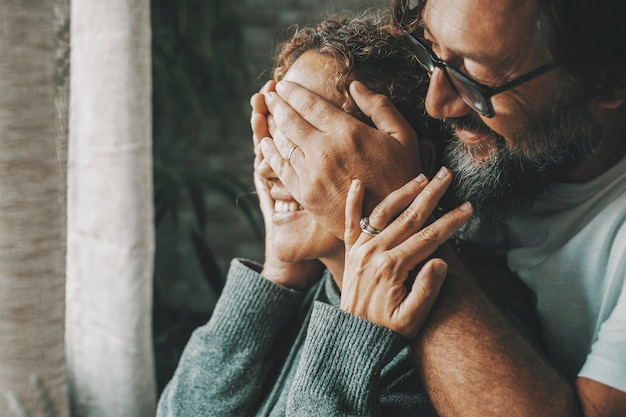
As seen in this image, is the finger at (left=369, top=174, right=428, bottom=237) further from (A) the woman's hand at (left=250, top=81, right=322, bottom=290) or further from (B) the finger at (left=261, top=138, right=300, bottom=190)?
(A) the woman's hand at (left=250, top=81, right=322, bottom=290)

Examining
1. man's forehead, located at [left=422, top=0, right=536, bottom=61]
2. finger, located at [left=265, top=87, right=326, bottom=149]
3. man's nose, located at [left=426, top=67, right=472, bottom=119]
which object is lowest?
finger, located at [left=265, top=87, right=326, bottom=149]

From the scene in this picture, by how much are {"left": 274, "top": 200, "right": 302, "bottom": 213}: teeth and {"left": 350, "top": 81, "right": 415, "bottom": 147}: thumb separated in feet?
0.80

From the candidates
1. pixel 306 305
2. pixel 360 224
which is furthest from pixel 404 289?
pixel 306 305

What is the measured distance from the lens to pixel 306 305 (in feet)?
4.48

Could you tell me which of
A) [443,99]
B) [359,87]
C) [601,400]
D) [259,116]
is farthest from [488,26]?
[601,400]

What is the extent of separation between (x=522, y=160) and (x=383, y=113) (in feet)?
0.85

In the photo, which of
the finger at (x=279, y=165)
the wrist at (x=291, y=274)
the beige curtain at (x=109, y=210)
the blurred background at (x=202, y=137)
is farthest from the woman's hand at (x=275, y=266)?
the blurred background at (x=202, y=137)

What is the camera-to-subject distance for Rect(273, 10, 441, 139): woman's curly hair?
1.17 m

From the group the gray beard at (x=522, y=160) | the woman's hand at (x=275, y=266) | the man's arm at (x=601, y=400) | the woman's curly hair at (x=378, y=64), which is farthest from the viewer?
the woman's hand at (x=275, y=266)

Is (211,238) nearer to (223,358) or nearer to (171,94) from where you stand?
(171,94)

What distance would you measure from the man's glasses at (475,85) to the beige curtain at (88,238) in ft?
1.99

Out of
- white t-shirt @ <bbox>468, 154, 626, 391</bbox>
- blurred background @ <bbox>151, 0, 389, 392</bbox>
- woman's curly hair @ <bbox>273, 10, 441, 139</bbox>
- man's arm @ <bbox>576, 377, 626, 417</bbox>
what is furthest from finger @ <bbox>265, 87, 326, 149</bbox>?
blurred background @ <bbox>151, 0, 389, 392</bbox>

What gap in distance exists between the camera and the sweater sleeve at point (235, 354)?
1.25 meters

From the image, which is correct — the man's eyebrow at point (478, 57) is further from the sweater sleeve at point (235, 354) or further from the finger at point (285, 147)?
the sweater sleeve at point (235, 354)
